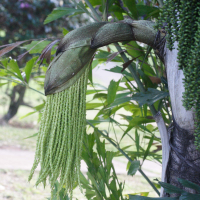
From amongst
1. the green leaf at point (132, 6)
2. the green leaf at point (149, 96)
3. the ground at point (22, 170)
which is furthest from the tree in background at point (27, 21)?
the green leaf at point (149, 96)

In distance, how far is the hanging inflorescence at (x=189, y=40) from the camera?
0.30 m

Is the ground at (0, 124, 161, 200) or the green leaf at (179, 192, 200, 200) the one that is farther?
the ground at (0, 124, 161, 200)

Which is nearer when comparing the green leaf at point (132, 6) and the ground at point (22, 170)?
the green leaf at point (132, 6)

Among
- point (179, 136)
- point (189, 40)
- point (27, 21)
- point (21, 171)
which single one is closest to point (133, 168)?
point (179, 136)

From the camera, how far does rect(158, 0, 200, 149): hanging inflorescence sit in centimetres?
30

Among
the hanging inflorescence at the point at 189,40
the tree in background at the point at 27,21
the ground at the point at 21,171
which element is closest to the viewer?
the hanging inflorescence at the point at 189,40

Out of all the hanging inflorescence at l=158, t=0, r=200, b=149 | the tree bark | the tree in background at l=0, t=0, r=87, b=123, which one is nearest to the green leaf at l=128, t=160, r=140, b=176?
the tree bark

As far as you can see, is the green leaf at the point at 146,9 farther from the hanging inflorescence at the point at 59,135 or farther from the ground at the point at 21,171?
the ground at the point at 21,171

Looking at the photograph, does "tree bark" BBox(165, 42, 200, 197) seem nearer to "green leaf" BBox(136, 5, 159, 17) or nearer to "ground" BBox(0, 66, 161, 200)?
"green leaf" BBox(136, 5, 159, 17)

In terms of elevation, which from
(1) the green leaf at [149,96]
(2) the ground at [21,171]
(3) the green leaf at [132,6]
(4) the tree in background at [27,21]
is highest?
(4) the tree in background at [27,21]

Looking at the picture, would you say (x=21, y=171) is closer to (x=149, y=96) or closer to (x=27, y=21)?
(x=27, y=21)

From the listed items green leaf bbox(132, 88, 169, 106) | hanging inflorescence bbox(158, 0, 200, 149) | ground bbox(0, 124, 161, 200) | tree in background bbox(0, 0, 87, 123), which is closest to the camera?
hanging inflorescence bbox(158, 0, 200, 149)

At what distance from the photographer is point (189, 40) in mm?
312

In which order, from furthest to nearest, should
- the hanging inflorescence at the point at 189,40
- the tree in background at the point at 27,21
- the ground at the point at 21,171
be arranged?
the tree in background at the point at 27,21 → the ground at the point at 21,171 → the hanging inflorescence at the point at 189,40
